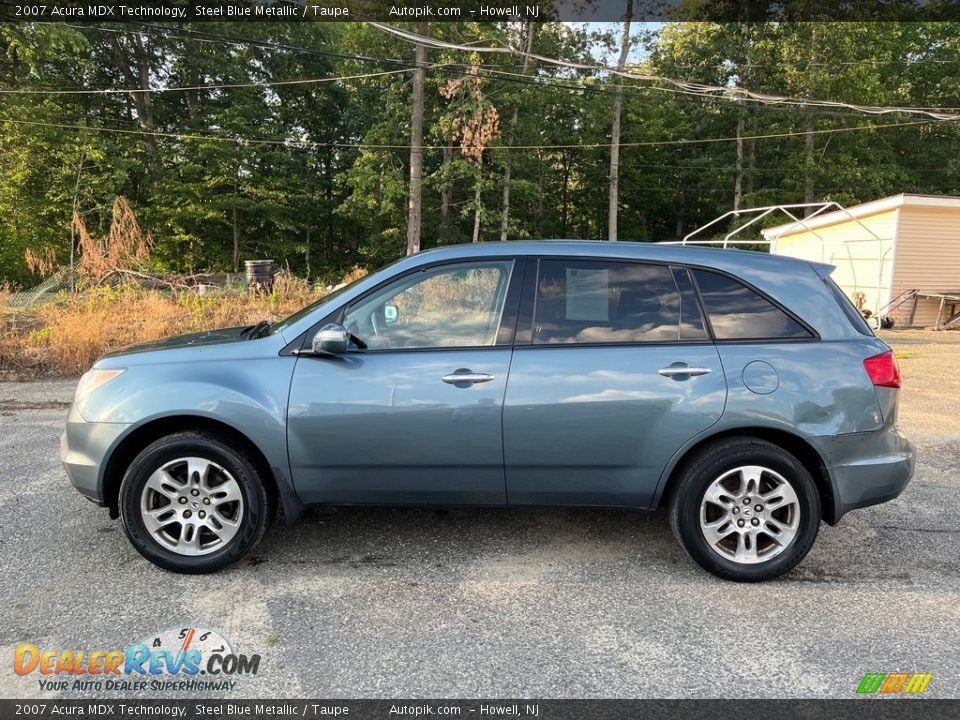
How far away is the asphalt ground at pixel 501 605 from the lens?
242 cm

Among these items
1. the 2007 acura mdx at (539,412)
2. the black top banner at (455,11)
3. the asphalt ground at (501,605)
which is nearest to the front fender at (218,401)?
the 2007 acura mdx at (539,412)

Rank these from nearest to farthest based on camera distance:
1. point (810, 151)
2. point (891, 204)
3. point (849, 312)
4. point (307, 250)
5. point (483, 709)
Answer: point (483, 709) → point (849, 312) → point (891, 204) → point (810, 151) → point (307, 250)

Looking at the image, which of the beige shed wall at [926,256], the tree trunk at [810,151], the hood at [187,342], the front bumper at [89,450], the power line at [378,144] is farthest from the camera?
the tree trunk at [810,151]

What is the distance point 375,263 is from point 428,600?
Answer: 3039 centimetres

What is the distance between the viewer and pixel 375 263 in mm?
32188

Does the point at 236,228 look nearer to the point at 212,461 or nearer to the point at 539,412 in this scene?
the point at 212,461

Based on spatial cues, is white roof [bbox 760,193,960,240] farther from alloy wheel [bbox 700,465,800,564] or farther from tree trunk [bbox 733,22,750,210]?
alloy wheel [bbox 700,465,800,564]

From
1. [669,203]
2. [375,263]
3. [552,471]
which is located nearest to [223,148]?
[375,263]

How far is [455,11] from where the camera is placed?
73.0 feet

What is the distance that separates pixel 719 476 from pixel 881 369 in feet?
3.33

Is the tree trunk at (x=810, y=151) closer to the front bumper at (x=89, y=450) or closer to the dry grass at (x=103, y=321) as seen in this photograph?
the dry grass at (x=103, y=321)

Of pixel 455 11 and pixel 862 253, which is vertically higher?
pixel 455 11

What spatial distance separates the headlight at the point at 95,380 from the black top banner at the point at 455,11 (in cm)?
1434

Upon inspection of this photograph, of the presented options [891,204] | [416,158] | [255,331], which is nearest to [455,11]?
[416,158]
